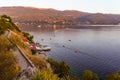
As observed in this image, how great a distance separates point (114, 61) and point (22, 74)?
6439 cm

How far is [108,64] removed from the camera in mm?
77188

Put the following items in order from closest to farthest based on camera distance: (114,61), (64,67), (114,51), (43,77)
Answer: (43,77)
(64,67)
(114,61)
(114,51)

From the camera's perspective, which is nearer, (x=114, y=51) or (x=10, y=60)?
(x=10, y=60)

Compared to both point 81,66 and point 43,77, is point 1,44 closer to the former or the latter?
point 43,77

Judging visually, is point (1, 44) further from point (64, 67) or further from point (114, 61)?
point (114, 61)

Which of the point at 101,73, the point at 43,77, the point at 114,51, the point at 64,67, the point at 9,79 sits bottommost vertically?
the point at 114,51

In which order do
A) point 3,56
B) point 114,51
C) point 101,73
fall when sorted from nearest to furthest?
point 3,56
point 101,73
point 114,51

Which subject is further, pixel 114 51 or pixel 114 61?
pixel 114 51

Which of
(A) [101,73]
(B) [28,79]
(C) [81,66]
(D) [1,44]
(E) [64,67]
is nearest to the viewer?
(B) [28,79]

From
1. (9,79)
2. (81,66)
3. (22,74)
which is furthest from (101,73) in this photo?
(22,74)

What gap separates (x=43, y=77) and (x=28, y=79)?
4180 millimetres

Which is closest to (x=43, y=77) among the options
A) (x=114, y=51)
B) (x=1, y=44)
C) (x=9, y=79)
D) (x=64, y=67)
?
(x=9, y=79)

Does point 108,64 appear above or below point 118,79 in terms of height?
below

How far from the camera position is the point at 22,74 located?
21.0m
